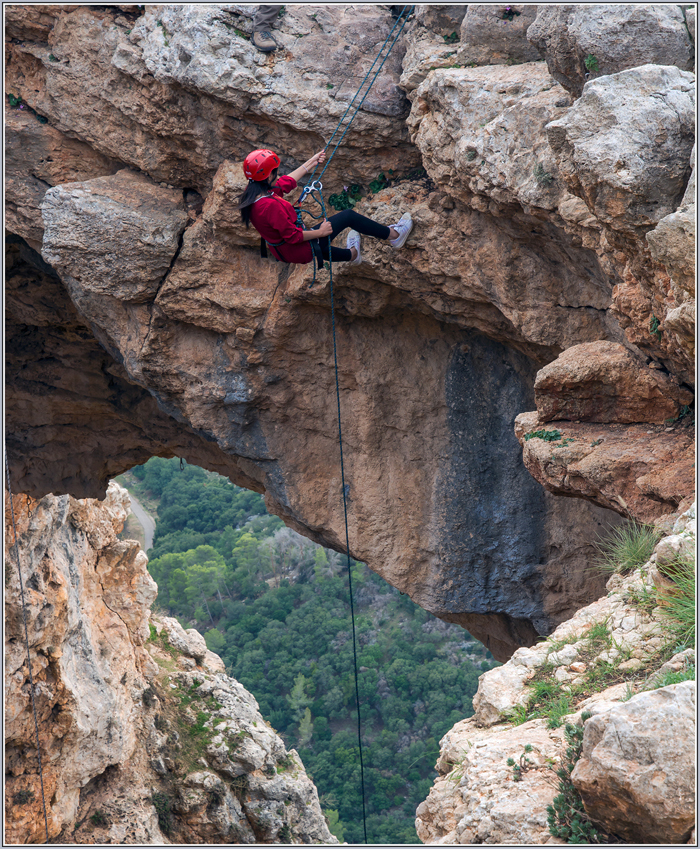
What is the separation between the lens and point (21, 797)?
8992 mm

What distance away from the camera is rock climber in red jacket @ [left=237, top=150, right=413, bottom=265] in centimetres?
577

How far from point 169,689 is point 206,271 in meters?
7.53

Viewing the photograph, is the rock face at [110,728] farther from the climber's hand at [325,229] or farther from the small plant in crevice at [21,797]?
the climber's hand at [325,229]

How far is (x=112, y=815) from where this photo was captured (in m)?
9.65

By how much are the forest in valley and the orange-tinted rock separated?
54.4 ft

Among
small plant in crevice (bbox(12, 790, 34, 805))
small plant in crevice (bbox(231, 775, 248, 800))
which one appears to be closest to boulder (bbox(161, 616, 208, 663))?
small plant in crevice (bbox(231, 775, 248, 800))

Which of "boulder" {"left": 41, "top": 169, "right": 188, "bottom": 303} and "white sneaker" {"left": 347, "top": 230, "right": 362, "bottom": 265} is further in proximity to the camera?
"boulder" {"left": 41, "top": 169, "right": 188, "bottom": 303}

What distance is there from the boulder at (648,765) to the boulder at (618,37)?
3.80 metres

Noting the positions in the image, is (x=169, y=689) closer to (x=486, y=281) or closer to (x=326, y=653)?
(x=486, y=281)

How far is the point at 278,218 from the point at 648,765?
460 cm

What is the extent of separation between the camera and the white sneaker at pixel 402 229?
677 centimetres

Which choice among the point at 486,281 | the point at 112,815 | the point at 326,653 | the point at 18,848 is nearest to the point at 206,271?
the point at 486,281

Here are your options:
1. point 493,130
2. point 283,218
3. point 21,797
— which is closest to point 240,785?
point 21,797

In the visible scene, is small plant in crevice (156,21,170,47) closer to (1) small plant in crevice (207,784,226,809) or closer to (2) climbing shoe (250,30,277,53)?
(2) climbing shoe (250,30,277,53)
